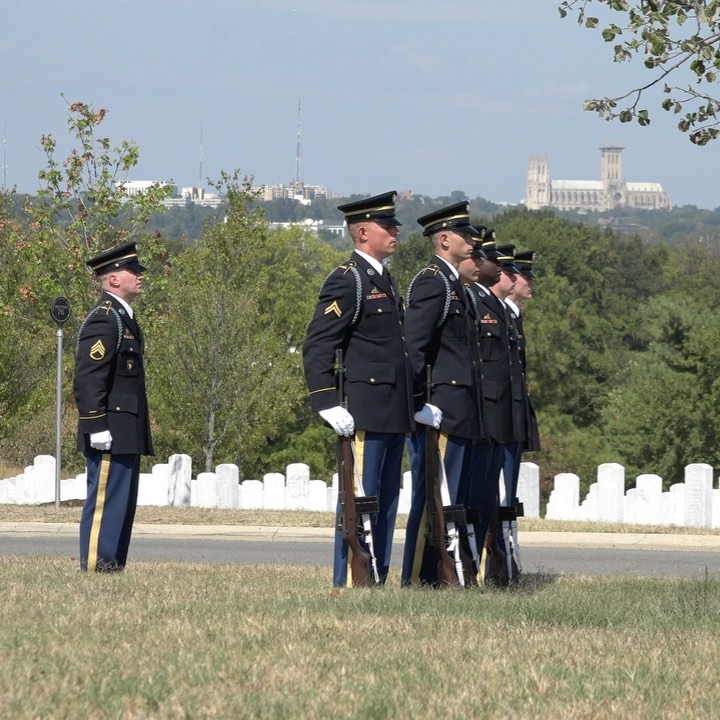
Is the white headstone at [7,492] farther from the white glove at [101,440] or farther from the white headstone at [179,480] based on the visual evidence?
the white glove at [101,440]

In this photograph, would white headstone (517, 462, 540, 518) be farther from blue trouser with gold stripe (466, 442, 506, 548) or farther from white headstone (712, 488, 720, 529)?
blue trouser with gold stripe (466, 442, 506, 548)

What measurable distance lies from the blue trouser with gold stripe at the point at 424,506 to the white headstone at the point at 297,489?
489 inches

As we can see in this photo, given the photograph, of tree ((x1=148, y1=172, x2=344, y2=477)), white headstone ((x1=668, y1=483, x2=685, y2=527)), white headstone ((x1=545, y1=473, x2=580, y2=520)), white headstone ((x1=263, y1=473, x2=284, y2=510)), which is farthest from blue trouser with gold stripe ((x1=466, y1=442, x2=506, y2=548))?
tree ((x1=148, y1=172, x2=344, y2=477))

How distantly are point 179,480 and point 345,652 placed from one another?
15407mm

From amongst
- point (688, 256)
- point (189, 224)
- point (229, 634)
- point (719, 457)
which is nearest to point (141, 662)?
point (229, 634)

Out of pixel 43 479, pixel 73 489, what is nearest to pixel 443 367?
pixel 73 489

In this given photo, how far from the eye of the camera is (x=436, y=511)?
934 centimetres

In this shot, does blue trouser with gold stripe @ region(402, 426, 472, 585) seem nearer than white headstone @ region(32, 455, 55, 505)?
Yes

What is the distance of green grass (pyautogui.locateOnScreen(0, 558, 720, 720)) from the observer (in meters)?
5.86

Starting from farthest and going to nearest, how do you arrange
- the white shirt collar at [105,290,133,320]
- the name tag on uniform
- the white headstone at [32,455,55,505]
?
the white headstone at [32,455,55,505] → the white shirt collar at [105,290,133,320] → the name tag on uniform

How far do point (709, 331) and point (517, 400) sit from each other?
39.9 m

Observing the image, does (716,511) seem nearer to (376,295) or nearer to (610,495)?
(610,495)

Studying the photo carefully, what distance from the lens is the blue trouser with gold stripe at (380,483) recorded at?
9.21 metres

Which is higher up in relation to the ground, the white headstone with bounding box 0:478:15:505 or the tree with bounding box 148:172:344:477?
the tree with bounding box 148:172:344:477
